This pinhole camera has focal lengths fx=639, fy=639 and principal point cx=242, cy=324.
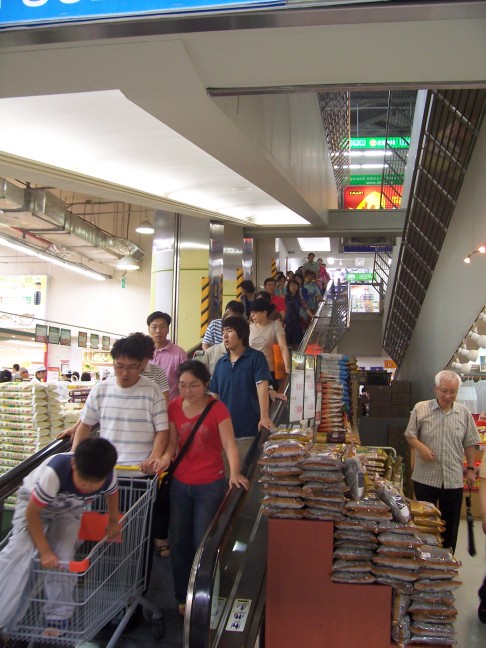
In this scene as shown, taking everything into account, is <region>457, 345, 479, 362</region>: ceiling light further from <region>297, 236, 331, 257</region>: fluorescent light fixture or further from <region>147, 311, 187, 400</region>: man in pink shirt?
<region>297, 236, 331, 257</region>: fluorescent light fixture

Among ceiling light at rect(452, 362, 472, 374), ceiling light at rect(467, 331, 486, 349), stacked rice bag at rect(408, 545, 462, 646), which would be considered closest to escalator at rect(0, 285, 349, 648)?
stacked rice bag at rect(408, 545, 462, 646)

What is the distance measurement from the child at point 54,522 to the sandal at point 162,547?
1062mm

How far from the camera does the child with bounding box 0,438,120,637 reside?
2918 millimetres

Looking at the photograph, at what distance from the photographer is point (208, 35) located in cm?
357

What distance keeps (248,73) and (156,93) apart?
2.41ft

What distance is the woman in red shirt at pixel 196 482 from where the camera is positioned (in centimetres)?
369

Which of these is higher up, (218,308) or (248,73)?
(248,73)

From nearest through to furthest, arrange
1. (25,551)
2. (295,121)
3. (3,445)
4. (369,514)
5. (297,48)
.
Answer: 1. (25,551)
2. (369,514)
3. (297,48)
4. (3,445)
5. (295,121)

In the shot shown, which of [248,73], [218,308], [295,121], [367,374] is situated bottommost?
[367,374]

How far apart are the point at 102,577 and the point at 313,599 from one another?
1.16 metres

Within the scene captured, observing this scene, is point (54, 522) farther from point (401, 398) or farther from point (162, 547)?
point (401, 398)

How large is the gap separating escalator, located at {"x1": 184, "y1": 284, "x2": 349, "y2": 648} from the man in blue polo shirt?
0.23 meters

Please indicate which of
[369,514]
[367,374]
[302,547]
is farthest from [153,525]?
[367,374]

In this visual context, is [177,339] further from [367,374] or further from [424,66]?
[424,66]
